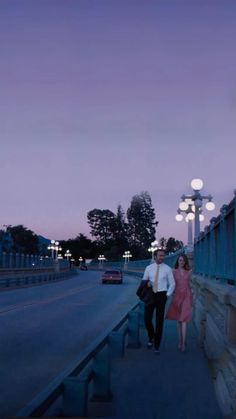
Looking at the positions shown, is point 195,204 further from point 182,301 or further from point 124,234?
point 124,234

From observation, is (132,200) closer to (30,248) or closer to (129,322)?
(30,248)

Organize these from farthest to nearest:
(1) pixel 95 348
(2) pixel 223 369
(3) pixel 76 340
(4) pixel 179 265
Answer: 1. (3) pixel 76 340
2. (4) pixel 179 265
3. (1) pixel 95 348
4. (2) pixel 223 369

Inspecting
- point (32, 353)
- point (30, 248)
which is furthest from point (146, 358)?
point (30, 248)

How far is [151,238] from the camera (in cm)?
17800

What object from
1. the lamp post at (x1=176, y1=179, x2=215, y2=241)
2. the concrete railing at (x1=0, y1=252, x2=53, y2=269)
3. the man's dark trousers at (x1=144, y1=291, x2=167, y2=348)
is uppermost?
the lamp post at (x1=176, y1=179, x2=215, y2=241)

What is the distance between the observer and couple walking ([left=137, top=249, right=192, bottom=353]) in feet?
38.0

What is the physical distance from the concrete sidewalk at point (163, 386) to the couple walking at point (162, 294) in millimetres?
539

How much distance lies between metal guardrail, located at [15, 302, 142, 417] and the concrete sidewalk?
1.04ft

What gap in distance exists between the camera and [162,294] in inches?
456

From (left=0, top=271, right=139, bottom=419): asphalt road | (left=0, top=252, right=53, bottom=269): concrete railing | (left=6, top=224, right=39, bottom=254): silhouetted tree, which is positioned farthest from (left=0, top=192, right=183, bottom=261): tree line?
(left=0, top=271, right=139, bottom=419): asphalt road

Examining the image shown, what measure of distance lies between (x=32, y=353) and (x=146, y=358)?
2.33 meters

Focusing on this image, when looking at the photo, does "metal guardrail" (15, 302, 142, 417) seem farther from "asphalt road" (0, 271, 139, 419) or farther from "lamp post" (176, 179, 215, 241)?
"lamp post" (176, 179, 215, 241)

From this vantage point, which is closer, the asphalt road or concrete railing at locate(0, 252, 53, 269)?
the asphalt road

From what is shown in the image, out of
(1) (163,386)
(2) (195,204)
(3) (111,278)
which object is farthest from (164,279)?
(3) (111,278)
